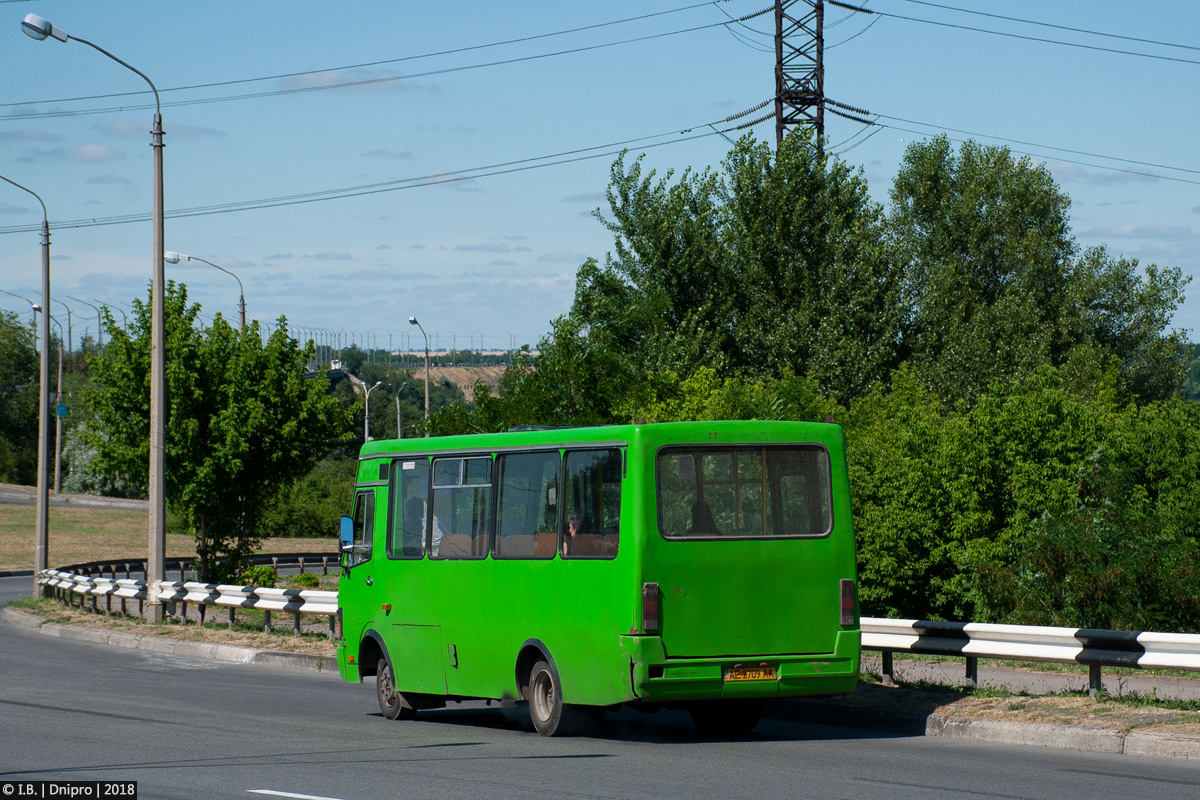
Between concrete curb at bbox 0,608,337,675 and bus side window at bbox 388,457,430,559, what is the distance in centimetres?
576

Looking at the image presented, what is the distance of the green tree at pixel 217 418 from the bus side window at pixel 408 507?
2036 cm

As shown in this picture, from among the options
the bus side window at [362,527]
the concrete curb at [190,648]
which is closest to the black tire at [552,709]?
the bus side window at [362,527]

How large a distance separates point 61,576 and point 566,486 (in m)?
23.8

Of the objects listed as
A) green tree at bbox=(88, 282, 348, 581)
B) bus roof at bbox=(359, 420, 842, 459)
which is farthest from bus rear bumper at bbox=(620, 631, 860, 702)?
green tree at bbox=(88, 282, 348, 581)

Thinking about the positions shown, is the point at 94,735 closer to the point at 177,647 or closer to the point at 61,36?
the point at 177,647

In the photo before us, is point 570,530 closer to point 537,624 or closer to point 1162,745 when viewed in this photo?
point 537,624

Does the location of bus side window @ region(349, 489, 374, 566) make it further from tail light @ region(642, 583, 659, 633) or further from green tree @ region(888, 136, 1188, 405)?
green tree @ region(888, 136, 1188, 405)

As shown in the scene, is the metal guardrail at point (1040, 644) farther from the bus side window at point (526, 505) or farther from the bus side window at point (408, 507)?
the bus side window at point (408, 507)

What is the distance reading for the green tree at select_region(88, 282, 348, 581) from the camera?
33281 millimetres

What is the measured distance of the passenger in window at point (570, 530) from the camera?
37.4ft

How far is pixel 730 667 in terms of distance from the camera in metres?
10.9

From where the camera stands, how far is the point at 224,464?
109 feet

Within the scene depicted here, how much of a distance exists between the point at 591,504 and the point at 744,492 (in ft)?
4.18

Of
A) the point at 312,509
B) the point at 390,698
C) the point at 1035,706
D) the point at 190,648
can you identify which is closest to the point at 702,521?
the point at 1035,706
